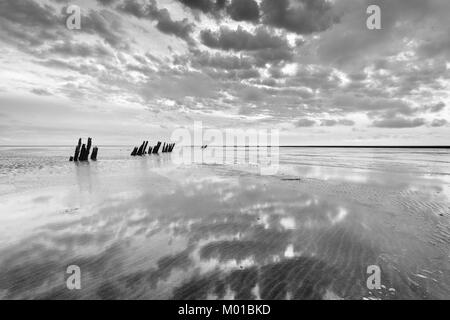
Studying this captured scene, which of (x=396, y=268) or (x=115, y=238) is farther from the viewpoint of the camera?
(x=115, y=238)

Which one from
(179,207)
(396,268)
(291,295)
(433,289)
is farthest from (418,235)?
(179,207)

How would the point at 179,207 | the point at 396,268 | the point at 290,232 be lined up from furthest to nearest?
the point at 179,207 < the point at 290,232 < the point at 396,268

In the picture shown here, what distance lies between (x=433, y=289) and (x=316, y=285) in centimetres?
160

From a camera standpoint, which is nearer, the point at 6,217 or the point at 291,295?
the point at 291,295

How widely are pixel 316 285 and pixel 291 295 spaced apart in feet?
1.54

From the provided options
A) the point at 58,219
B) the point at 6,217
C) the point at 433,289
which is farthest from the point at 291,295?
the point at 6,217

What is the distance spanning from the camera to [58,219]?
20.9 ft

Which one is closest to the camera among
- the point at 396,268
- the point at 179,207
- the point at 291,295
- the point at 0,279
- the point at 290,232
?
the point at 291,295

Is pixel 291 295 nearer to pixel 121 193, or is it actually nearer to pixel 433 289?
pixel 433 289

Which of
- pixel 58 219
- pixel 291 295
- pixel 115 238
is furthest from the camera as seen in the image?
pixel 58 219
